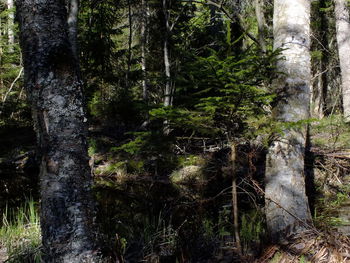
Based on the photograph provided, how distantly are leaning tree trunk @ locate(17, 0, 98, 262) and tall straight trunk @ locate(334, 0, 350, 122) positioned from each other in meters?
9.18

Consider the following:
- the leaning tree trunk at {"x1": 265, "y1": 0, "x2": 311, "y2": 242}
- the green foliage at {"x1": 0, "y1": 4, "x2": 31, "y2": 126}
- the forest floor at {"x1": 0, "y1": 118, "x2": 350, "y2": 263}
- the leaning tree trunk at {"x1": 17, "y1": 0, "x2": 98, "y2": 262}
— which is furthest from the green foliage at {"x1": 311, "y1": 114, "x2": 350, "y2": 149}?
the green foliage at {"x1": 0, "y1": 4, "x2": 31, "y2": 126}

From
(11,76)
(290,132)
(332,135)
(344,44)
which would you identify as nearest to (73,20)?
(290,132)

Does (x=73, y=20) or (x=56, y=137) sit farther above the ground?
(x=73, y=20)

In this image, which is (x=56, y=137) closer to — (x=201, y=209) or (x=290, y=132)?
(x=201, y=209)

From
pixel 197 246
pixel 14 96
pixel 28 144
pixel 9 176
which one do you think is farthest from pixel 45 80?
pixel 14 96

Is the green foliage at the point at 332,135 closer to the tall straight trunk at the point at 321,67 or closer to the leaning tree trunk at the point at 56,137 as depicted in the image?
the tall straight trunk at the point at 321,67

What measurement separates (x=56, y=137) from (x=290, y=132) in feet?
7.24

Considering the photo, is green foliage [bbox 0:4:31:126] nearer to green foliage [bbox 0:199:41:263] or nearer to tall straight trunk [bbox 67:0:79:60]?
tall straight trunk [bbox 67:0:79:60]

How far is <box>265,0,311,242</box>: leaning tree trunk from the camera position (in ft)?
8.94

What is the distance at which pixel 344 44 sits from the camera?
9281 millimetres

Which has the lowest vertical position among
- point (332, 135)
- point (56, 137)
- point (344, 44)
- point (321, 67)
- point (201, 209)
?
point (201, 209)

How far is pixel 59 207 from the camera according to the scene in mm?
1811

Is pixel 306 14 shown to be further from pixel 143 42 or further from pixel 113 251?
pixel 143 42

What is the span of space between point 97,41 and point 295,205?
10.6m
